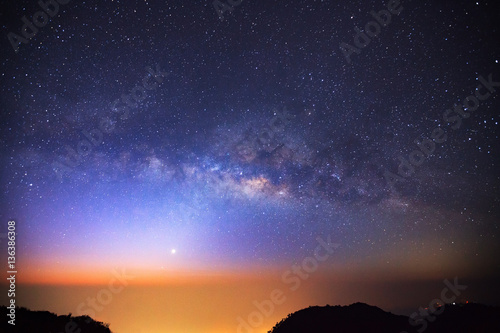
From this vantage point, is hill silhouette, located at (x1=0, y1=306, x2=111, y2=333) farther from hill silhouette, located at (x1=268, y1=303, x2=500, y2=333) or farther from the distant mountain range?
hill silhouette, located at (x1=268, y1=303, x2=500, y2=333)

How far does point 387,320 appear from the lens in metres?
19.1

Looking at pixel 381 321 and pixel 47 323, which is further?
pixel 381 321

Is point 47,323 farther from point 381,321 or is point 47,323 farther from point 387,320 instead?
point 387,320

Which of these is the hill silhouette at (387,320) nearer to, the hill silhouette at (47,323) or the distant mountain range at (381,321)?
the distant mountain range at (381,321)

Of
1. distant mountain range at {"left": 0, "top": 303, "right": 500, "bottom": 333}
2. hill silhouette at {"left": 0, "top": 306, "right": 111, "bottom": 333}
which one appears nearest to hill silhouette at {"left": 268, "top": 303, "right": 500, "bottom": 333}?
distant mountain range at {"left": 0, "top": 303, "right": 500, "bottom": 333}

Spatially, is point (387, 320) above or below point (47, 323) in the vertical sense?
below

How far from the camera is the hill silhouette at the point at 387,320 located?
1783cm

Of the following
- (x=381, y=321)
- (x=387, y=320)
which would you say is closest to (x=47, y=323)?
(x=381, y=321)

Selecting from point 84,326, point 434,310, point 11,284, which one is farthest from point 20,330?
point 434,310

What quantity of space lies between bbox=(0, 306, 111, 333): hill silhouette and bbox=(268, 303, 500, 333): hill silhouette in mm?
13165

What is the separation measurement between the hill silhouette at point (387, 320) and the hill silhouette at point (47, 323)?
13.2 m

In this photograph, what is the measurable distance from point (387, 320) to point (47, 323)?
21496 mm

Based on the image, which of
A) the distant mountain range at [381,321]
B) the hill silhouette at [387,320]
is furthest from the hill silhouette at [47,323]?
the hill silhouette at [387,320]

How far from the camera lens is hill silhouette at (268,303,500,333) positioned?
17828 mm
